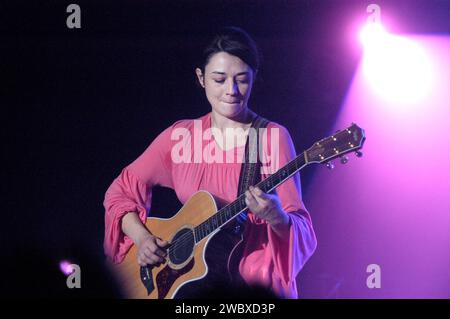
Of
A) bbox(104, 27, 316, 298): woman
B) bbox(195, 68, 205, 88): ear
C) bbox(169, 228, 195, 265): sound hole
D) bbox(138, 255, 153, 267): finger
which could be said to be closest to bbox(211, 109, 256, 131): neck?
bbox(104, 27, 316, 298): woman

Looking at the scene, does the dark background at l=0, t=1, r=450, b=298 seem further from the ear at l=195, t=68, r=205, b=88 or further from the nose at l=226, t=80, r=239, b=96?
the nose at l=226, t=80, r=239, b=96

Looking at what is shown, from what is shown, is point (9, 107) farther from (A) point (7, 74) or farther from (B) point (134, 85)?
(B) point (134, 85)

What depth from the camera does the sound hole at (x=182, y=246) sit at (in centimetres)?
295

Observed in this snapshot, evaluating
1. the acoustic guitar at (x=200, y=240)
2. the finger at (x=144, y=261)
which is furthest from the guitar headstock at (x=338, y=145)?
the finger at (x=144, y=261)

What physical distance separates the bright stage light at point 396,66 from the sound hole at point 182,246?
1.12m

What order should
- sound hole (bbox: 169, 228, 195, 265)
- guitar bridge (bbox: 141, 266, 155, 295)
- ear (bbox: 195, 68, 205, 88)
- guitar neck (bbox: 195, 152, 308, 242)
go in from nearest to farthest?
guitar neck (bbox: 195, 152, 308, 242) < sound hole (bbox: 169, 228, 195, 265) < guitar bridge (bbox: 141, 266, 155, 295) < ear (bbox: 195, 68, 205, 88)

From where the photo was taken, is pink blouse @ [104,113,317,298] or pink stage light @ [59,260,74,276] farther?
pink stage light @ [59,260,74,276]

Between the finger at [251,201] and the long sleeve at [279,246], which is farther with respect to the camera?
the long sleeve at [279,246]

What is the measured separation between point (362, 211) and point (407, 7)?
3.27ft

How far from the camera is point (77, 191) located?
3258mm

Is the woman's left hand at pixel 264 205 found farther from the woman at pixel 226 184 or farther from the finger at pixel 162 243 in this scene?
the finger at pixel 162 243

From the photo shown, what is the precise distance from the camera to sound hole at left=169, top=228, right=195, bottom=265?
2947mm

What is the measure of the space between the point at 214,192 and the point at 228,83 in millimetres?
497

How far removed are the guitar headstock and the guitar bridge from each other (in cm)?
89
